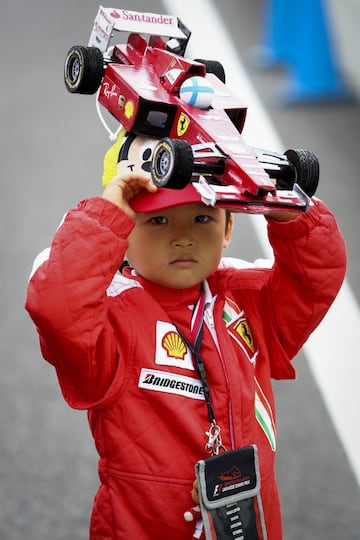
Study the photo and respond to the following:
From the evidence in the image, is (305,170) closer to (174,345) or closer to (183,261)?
(183,261)

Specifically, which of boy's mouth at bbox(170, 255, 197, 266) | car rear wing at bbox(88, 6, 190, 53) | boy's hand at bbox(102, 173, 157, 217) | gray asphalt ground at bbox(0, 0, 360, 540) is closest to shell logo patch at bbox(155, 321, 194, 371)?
boy's mouth at bbox(170, 255, 197, 266)

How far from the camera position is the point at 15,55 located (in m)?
6.84

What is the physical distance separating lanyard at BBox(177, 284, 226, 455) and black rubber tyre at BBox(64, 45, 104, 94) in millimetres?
515

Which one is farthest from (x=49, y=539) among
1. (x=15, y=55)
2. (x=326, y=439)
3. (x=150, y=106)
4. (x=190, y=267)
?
(x=15, y=55)

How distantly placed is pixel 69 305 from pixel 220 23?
549 cm

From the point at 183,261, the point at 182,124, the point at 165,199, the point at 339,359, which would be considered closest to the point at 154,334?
the point at 183,261

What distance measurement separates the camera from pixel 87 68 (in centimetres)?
212

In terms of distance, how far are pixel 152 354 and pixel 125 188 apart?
0.35m

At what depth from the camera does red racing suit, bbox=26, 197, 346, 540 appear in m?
1.98

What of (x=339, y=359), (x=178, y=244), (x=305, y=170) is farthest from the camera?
(x=339, y=359)

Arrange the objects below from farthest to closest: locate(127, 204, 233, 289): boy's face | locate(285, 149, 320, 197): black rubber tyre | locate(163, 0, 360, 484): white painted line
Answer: locate(163, 0, 360, 484): white painted line < locate(127, 204, 233, 289): boy's face < locate(285, 149, 320, 197): black rubber tyre

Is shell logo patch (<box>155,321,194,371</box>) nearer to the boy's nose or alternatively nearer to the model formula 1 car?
the boy's nose

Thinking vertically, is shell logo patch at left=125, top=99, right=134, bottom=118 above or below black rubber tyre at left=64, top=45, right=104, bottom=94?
below

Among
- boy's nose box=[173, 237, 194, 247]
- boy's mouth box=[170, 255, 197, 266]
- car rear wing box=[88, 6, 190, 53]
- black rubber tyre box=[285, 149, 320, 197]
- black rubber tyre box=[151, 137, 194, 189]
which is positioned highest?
car rear wing box=[88, 6, 190, 53]
